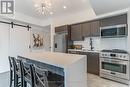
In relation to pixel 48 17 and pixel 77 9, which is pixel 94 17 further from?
pixel 48 17

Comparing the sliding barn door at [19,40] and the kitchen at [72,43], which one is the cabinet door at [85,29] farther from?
the sliding barn door at [19,40]

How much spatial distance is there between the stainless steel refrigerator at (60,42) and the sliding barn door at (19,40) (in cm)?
164

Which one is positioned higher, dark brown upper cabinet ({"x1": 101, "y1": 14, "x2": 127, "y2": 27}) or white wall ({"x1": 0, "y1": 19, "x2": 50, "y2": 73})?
dark brown upper cabinet ({"x1": 101, "y1": 14, "x2": 127, "y2": 27})

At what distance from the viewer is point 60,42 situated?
21.6 feet

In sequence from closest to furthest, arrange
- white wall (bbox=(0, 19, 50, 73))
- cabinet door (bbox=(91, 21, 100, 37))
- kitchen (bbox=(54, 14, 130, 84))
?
kitchen (bbox=(54, 14, 130, 84)) < cabinet door (bbox=(91, 21, 100, 37)) < white wall (bbox=(0, 19, 50, 73))

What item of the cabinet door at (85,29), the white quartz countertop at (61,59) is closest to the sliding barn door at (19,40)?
the cabinet door at (85,29)

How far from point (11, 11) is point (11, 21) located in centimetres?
88

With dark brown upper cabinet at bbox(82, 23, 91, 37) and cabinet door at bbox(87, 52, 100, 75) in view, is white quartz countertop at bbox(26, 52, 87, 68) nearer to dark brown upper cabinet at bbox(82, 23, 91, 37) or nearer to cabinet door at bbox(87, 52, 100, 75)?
cabinet door at bbox(87, 52, 100, 75)

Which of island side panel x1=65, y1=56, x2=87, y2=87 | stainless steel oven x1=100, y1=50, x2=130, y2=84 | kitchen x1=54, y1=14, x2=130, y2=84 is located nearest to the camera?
island side panel x1=65, y1=56, x2=87, y2=87

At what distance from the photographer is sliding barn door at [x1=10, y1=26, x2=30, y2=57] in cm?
637

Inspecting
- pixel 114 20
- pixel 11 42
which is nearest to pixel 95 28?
pixel 114 20

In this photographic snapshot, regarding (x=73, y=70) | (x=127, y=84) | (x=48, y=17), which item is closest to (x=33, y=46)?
(x=48, y=17)

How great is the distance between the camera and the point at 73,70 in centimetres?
179

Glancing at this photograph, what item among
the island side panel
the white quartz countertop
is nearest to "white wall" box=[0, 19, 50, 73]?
the white quartz countertop
